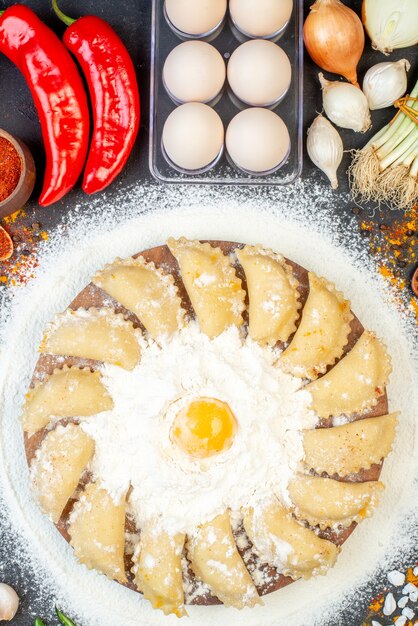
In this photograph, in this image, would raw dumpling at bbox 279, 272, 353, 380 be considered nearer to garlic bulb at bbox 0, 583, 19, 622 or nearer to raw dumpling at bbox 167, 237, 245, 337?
raw dumpling at bbox 167, 237, 245, 337

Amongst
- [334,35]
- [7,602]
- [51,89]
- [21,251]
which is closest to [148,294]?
[21,251]

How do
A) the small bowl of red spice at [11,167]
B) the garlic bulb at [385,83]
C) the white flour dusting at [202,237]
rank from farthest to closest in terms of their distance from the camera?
1. the white flour dusting at [202,237]
2. the garlic bulb at [385,83]
3. the small bowl of red spice at [11,167]

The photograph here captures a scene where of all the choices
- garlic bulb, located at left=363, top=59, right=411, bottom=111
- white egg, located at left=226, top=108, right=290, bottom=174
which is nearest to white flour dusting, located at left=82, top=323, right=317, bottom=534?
white egg, located at left=226, top=108, right=290, bottom=174

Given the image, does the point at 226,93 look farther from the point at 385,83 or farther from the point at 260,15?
the point at 385,83

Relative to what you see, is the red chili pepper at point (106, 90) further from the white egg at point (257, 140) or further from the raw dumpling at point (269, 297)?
the raw dumpling at point (269, 297)

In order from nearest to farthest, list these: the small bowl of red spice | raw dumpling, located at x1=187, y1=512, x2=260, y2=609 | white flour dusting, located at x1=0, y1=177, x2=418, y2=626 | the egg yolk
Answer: the egg yolk
raw dumpling, located at x1=187, y1=512, x2=260, y2=609
the small bowl of red spice
white flour dusting, located at x1=0, y1=177, x2=418, y2=626

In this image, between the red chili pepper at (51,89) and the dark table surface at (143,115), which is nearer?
the red chili pepper at (51,89)

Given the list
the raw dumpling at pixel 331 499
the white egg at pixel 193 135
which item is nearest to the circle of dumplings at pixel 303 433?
the raw dumpling at pixel 331 499
